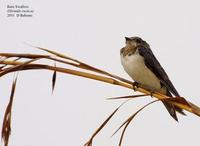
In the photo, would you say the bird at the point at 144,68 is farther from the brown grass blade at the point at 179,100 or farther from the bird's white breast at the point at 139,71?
the brown grass blade at the point at 179,100

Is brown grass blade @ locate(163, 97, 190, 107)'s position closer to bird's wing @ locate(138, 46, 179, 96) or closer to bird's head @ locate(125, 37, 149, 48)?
bird's wing @ locate(138, 46, 179, 96)

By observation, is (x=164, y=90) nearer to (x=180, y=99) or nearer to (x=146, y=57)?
(x=146, y=57)

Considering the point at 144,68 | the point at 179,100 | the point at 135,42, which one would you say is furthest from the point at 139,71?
the point at 179,100

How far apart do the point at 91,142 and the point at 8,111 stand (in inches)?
7.0

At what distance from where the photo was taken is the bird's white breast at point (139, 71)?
93.0 inches

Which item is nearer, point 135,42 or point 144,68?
point 144,68

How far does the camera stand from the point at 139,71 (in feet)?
7.83

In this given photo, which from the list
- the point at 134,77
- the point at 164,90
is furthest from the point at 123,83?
the point at 164,90

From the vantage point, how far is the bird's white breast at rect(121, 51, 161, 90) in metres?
2.36

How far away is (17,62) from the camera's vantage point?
0.99 m

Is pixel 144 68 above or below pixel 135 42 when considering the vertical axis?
below

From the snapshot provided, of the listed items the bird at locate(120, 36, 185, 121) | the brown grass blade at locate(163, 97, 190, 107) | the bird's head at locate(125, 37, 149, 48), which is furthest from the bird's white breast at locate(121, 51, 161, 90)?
the brown grass blade at locate(163, 97, 190, 107)

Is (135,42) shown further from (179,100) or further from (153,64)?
(179,100)

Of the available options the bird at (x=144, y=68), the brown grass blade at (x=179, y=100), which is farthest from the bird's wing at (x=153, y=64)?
the brown grass blade at (x=179, y=100)
